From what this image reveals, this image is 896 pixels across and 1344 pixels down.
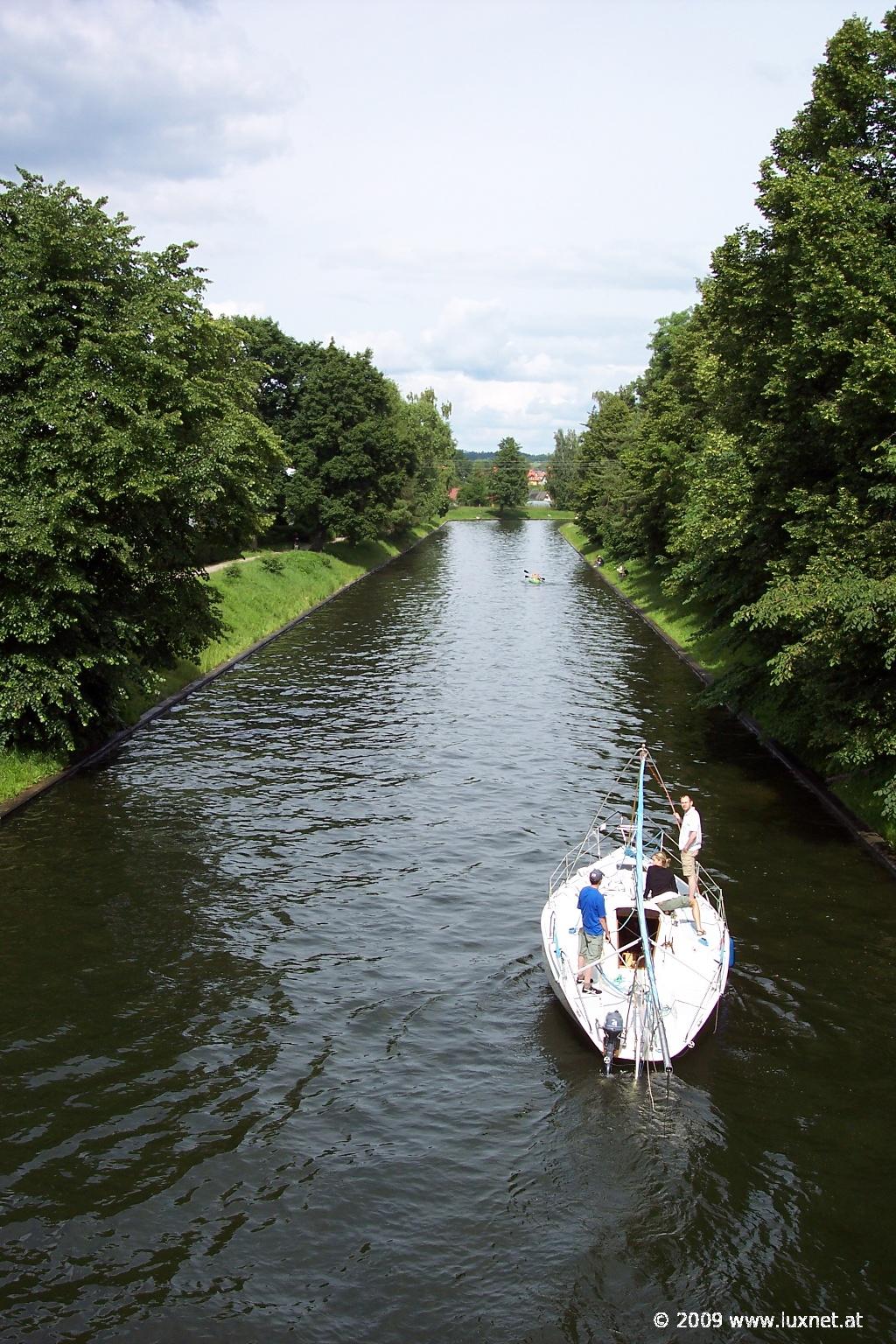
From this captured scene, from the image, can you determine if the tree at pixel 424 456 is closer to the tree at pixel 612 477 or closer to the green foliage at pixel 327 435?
the green foliage at pixel 327 435

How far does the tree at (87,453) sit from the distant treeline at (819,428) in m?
15.4

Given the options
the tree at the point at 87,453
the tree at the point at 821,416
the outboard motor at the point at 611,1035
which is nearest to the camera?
the outboard motor at the point at 611,1035

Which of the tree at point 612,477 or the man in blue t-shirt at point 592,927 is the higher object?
the tree at point 612,477

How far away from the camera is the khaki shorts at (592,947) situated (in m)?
17.0

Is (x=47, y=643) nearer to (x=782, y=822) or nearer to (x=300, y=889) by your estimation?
(x=300, y=889)

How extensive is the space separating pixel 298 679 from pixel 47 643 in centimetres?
1642

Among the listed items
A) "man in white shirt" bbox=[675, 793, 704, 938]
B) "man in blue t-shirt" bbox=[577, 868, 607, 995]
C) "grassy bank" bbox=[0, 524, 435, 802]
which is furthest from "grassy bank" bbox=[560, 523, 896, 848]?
"grassy bank" bbox=[0, 524, 435, 802]

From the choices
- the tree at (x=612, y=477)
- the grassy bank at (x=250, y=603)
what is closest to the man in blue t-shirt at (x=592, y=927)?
the grassy bank at (x=250, y=603)

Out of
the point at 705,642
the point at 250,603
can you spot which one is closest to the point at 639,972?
the point at 705,642

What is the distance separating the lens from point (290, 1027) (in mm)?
17453

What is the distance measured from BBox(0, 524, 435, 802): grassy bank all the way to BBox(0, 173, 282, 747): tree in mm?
1226

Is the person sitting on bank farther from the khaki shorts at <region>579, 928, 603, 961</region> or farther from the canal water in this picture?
the canal water

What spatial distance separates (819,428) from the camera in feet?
86.7

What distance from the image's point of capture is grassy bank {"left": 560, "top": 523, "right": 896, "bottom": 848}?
1045 inches
